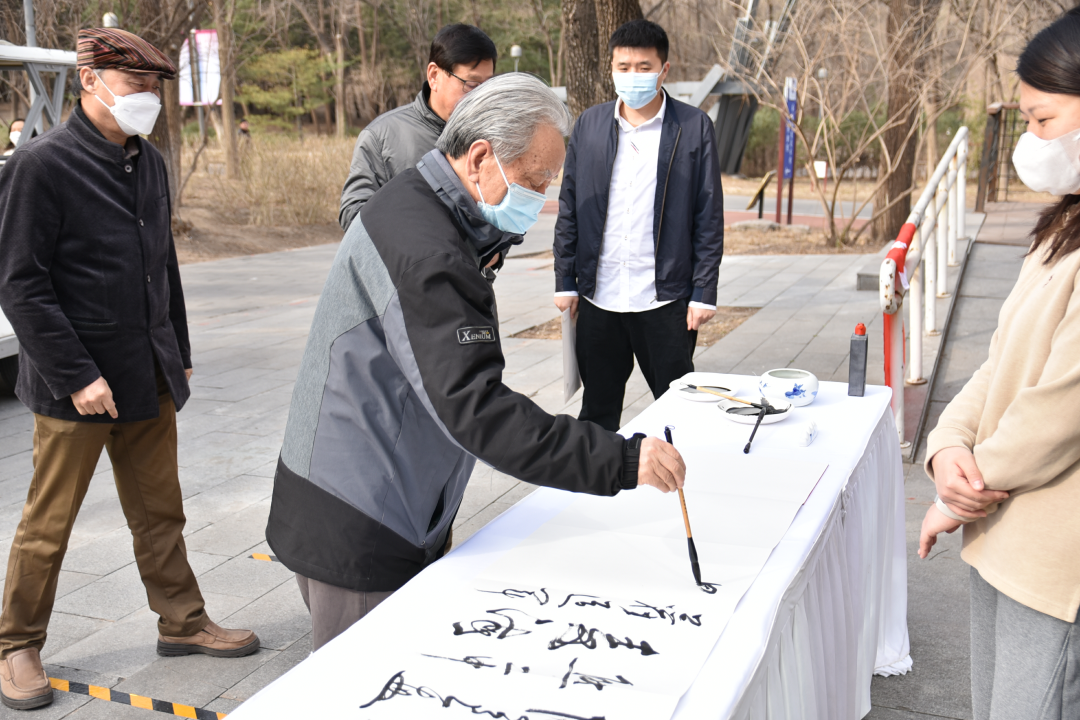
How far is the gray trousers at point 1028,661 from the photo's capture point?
1486 mm

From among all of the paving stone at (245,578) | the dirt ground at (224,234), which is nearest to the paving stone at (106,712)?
the paving stone at (245,578)

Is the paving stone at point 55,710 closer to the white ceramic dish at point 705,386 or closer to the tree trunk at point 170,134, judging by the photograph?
the white ceramic dish at point 705,386

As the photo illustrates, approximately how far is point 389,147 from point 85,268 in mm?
1178

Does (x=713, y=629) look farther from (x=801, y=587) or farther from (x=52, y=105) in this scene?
(x=52, y=105)

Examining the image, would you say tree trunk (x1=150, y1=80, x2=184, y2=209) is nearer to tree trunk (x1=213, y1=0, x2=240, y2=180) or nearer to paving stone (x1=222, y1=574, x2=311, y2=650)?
tree trunk (x1=213, y1=0, x2=240, y2=180)

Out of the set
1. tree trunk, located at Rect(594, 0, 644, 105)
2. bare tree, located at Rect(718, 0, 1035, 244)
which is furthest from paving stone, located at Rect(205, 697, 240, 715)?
bare tree, located at Rect(718, 0, 1035, 244)

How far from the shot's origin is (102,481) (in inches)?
178

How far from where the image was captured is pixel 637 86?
3.73 m

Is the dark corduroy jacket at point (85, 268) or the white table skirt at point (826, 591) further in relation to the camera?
the dark corduroy jacket at point (85, 268)

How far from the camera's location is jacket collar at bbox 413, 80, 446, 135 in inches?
131

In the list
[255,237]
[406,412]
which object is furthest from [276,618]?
[255,237]

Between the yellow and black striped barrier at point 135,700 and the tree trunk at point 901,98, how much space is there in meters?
11.3

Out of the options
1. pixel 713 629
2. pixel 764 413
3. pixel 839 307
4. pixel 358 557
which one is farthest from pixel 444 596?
pixel 839 307

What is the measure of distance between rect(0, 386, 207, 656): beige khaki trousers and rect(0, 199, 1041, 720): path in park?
20cm
